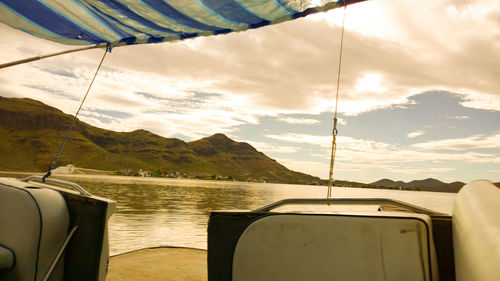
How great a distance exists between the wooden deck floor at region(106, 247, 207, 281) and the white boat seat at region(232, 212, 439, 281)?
127 inches

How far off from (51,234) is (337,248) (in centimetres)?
255

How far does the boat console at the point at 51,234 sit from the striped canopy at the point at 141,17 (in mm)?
2461

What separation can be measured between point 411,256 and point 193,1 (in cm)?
360

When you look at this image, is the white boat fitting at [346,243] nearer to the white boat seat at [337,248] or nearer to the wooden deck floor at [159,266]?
the white boat seat at [337,248]

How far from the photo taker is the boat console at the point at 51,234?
279 centimetres

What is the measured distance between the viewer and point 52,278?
9.69 feet

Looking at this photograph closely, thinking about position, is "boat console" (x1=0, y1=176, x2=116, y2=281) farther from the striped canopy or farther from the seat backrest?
the seat backrest

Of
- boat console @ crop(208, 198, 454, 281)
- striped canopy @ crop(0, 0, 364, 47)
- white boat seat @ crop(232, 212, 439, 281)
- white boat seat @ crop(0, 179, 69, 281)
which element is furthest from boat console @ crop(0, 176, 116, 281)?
striped canopy @ crop(0, 0, 364, 47)

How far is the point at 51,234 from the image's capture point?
9.58 ft

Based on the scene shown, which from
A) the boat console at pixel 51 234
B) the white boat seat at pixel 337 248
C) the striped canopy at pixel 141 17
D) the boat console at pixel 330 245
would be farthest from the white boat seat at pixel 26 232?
the striped canopy at pixel 141 17

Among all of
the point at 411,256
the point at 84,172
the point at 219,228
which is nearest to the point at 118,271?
the point at 219,228

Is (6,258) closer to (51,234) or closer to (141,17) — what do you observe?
(51,234)

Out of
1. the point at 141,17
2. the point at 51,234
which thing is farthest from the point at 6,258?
the point at 141,17

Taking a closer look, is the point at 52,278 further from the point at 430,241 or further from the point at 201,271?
the point at 430,241
